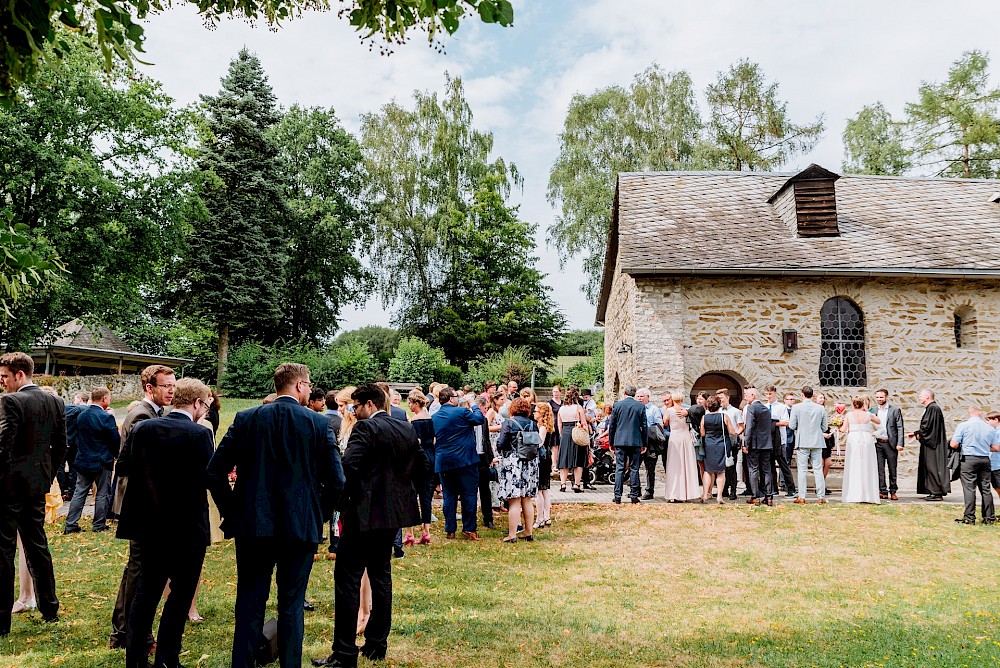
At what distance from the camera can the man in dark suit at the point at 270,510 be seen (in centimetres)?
400

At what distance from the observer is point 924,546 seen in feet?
27.9

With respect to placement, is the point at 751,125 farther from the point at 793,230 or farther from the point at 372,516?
the point at 372,516

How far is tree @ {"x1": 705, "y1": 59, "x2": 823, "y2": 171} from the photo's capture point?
30.6m

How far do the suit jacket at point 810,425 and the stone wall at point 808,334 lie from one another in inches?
149

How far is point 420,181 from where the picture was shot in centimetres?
3591

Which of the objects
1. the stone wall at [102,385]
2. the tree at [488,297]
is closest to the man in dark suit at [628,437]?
the stone wall at [102,385]

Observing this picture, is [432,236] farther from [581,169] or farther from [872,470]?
[872,470]

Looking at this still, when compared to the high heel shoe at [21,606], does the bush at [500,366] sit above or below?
above

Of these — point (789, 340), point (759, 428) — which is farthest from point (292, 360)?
point (759, 428)

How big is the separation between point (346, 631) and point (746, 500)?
908 centimetres

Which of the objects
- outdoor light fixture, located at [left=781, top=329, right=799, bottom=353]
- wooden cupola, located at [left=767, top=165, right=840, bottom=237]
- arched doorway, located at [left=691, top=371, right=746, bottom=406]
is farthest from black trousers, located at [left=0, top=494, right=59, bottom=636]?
wooden cupola, located at [left=767, top=165, right=840, bottom=237]

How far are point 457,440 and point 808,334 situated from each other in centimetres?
1013

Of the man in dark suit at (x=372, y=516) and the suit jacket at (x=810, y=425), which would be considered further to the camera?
the suit jacket at (x=810, y=425)

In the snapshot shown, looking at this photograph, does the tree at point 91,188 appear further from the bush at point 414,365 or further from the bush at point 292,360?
the bush at point 414,365
